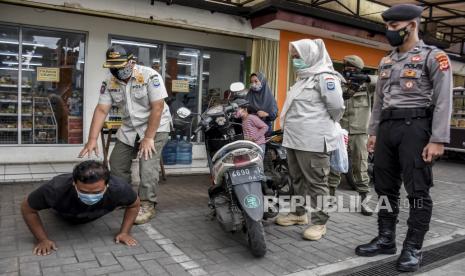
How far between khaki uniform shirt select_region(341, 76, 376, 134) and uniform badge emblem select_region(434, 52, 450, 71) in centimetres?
207

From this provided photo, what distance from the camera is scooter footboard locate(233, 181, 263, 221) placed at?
343 centimetres

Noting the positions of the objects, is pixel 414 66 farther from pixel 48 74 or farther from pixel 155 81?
pixel 48 74

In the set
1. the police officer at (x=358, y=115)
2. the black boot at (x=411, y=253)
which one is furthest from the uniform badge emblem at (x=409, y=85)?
the police officer at (x=358, y=115)

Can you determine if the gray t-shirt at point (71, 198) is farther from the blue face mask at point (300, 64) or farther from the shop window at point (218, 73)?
the shop window at point (218, 73)

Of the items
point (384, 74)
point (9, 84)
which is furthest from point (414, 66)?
point (9, 84)

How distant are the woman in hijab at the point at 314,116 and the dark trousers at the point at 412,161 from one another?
0.52m

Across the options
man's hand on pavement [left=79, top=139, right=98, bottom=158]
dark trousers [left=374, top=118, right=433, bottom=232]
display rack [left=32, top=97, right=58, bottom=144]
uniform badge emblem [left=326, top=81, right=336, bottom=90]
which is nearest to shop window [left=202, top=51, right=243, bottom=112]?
display rack [left=32, top=97, right=58, bottom=144]

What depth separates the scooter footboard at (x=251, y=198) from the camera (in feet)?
11.2

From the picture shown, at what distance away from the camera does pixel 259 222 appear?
341 cm

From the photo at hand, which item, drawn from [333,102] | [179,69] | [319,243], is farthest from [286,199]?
[179,69]

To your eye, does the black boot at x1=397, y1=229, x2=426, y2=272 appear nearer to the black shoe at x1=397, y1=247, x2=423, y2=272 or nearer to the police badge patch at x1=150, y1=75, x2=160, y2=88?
the black shoe at x1=397, y1=247, x2=423, y2=272

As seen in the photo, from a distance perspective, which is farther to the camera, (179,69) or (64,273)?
(179,69)

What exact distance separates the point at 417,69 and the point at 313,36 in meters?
6.10

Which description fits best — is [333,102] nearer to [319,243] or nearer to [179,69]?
[319,243]
